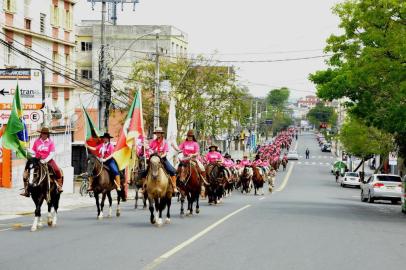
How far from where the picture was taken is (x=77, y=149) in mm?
60188

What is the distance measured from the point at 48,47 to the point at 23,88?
75.7 feet

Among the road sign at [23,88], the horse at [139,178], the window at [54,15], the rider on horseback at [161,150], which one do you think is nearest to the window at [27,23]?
the window at [54,15]

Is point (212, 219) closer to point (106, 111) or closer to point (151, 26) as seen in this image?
point (106, 111)

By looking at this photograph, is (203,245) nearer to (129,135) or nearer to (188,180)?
(129,135)

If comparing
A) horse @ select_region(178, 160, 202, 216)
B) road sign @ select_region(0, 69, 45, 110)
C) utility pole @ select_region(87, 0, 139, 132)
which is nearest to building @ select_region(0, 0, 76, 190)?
utility pole @ select_region(87, 0, 139, 132)

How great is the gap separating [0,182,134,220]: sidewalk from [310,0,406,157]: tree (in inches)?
430

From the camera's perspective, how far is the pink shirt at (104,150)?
2148 cm

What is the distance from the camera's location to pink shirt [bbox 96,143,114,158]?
70.5ft

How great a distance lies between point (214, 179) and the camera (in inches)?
1192

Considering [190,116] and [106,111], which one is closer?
[106,111]

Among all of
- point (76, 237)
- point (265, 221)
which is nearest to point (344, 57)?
point (265, 221)

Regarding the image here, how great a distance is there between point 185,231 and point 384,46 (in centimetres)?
1275

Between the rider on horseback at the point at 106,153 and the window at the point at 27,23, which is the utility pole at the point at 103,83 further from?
the rider on horseback at the point at 106,153

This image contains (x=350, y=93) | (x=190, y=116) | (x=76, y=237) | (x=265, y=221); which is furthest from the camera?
(x=190, y=116)
